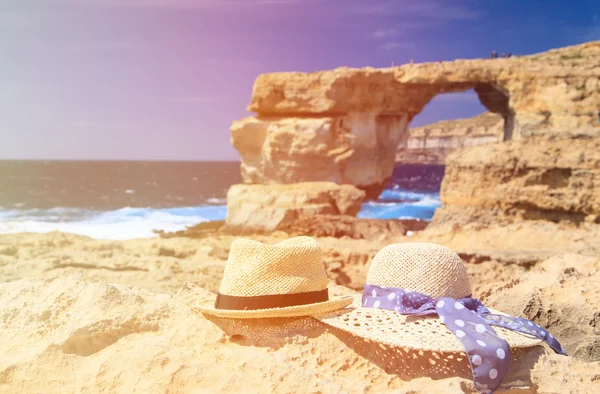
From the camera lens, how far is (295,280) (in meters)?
1.74

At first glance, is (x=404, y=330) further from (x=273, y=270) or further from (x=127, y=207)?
(x=127, y=207)

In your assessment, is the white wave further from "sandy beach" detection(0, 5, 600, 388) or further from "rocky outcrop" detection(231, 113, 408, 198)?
"rocky outcrop" detection(231, 113, 408, 198)

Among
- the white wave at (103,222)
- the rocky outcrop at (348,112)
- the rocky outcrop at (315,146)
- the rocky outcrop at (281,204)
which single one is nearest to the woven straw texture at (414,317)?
the rocky outcrop at (281,204)

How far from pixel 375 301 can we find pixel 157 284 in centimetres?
434

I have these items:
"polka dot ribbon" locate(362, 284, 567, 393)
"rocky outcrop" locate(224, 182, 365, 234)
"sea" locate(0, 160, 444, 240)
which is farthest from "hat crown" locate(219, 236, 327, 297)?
"sea" locate(0, 160, 444, 240)

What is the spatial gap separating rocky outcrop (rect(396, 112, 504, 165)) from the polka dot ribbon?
5848 cm

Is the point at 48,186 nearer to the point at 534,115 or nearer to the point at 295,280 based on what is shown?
the point at 534,115

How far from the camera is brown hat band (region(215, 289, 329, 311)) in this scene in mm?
1704

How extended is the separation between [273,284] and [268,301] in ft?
0.20

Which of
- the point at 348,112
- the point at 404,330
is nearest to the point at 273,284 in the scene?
the point at 404,330

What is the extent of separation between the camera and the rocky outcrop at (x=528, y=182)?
980 cm

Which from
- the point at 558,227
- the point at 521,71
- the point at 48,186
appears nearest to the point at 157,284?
the point at 558,227

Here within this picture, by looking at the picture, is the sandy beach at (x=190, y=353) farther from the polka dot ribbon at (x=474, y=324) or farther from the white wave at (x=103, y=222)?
the white wave at (x=103, y=222)

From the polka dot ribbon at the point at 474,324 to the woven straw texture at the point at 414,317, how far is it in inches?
1.0
